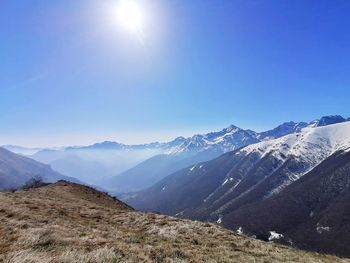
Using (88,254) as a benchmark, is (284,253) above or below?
below

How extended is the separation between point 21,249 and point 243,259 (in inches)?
453

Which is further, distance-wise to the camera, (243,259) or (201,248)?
(201,248)

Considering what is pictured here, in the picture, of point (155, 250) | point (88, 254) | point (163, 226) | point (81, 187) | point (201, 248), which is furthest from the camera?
point (81, 187)

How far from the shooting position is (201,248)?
910 inches

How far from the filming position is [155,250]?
20156 millimetres

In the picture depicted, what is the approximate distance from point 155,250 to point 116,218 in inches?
672

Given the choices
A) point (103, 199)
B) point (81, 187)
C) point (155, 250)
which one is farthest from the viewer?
point (81, 187)

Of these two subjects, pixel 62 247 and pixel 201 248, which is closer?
pixel 62 247

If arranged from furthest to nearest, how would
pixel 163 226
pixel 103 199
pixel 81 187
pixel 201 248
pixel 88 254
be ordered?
pixel 81 187, pixel 103 199, pixel 163 226, pixel 201 248, pixel 88 254

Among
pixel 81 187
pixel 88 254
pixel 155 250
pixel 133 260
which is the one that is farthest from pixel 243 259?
pixel 81 187

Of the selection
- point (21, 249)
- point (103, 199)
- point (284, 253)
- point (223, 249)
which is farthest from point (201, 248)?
point (103, 199)

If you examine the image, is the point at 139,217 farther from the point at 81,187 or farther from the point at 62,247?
the point at 81,187

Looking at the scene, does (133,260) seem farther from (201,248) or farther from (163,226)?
(163,226)

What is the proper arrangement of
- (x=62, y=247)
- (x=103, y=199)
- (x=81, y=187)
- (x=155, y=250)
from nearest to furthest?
(x=62, y=247) < (x=155, y=250) < (x=103, y=199) < (x=81, y=187)
